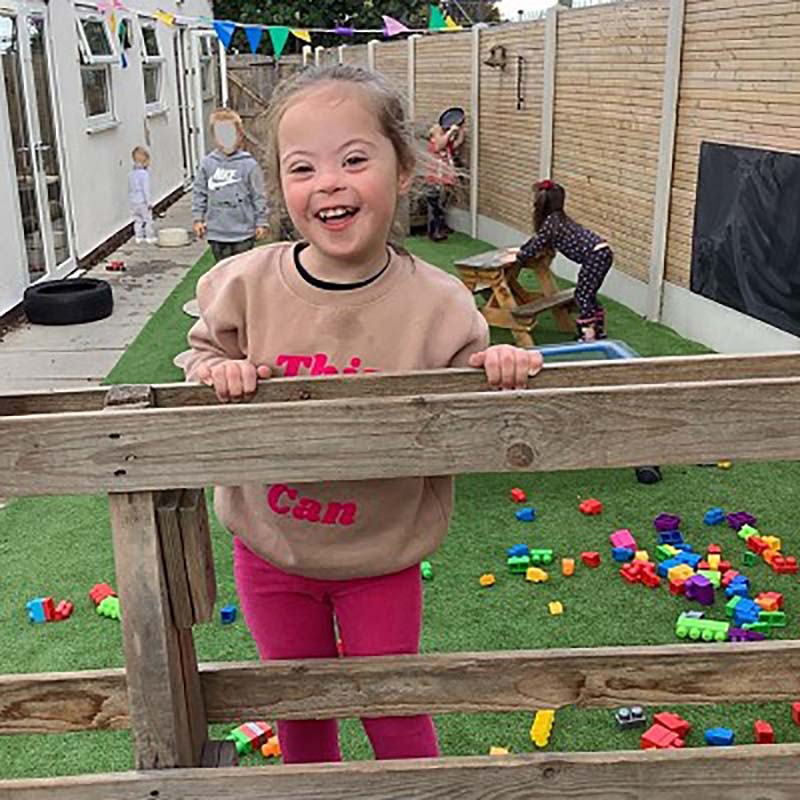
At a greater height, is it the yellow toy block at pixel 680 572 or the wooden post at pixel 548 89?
the wooden post at pixel 548 89

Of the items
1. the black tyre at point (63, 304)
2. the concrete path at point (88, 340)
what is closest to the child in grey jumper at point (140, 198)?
the concrete path at point (88, 340)

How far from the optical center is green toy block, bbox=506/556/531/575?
440 cm

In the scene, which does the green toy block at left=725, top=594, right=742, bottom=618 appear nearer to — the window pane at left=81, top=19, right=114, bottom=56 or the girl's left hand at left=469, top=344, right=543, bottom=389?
the girl's left hand at left=469, top=344, right=543, bottom=389

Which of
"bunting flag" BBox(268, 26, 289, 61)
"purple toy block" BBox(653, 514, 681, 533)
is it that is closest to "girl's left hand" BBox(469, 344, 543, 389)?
"purple toy block" BBox(653, 514, 681, 533)

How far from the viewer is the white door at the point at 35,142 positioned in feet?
32.5

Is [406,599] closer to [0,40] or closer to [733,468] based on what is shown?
[733,468]

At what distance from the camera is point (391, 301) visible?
2066mm

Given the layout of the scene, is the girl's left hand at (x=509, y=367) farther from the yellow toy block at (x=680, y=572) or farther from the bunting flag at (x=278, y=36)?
the bunting flag at (x=278, y=36)

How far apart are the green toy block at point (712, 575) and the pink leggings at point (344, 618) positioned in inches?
88.2

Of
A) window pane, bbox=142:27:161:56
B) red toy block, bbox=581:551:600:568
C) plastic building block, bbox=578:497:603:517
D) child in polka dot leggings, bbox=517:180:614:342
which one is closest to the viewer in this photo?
red toy block, bbox=581:551:600:568

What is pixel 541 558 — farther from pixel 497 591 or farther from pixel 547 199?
pixel 547 199

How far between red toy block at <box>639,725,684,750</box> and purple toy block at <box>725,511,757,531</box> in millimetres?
1814

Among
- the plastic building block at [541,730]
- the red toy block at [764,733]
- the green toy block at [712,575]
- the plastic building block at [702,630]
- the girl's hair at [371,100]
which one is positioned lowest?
the green toy block at [712,575]

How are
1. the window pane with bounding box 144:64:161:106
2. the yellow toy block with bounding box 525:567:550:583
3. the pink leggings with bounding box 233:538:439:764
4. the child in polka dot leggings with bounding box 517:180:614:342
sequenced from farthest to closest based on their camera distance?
1. the window pane with bounding box 144:64:161:106
2. the child in polka dot leggings with bounding box 517:180:614:342
3. the yellow toy block with bounding box 525:567:550:583
4. the pink leggings with bounding box 233:538:439:764
